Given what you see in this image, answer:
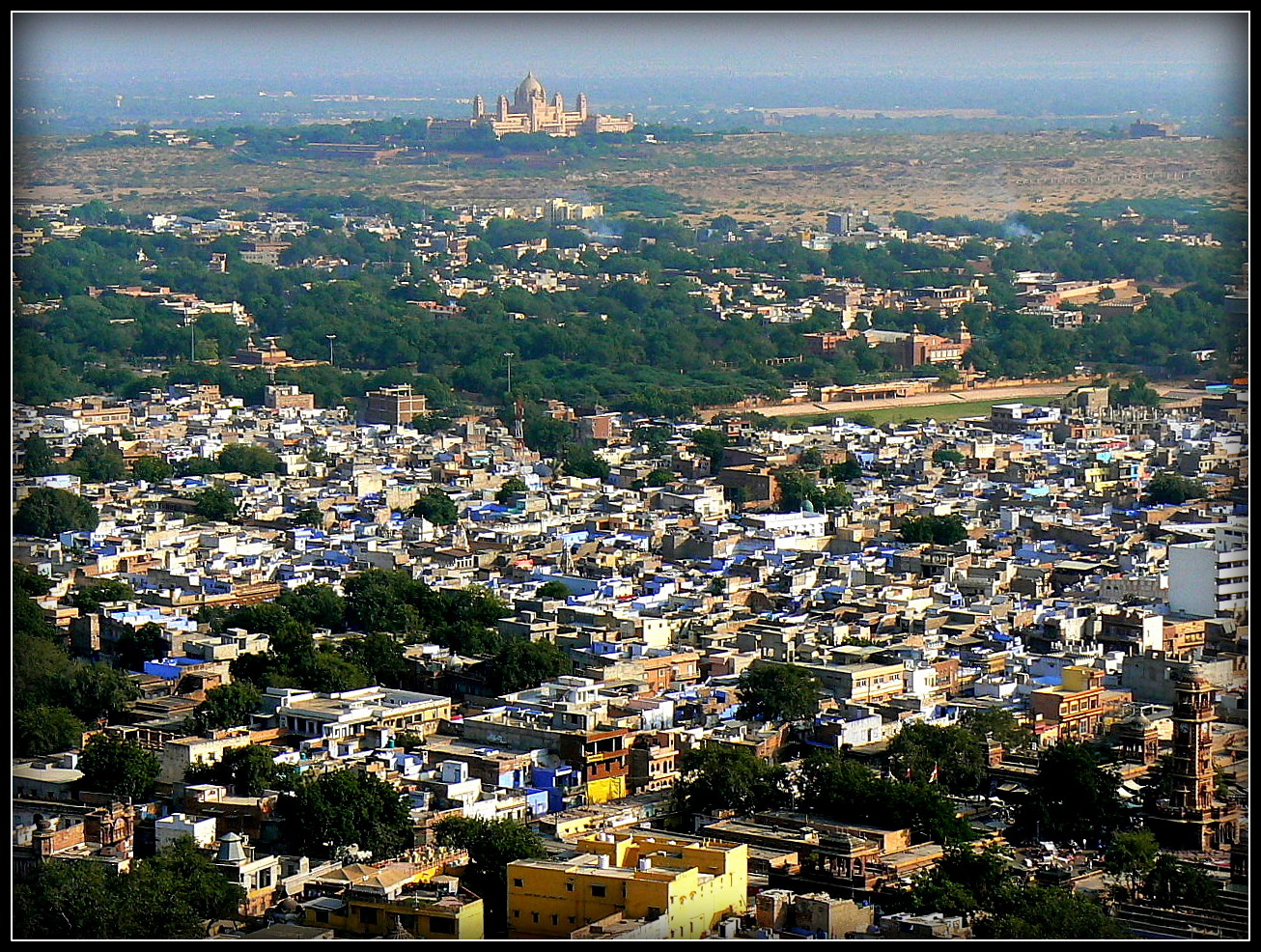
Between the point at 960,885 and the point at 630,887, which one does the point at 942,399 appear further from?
the point at 630,887

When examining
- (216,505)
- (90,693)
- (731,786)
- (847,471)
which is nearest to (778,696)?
(731,786)

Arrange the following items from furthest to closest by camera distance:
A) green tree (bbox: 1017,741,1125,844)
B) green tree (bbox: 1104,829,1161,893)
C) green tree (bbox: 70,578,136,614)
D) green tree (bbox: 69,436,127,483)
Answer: green tree (bbox: 69,436,127,483), green tree (bbox: 70,578,136,614), green tree (bbox: 1017,741,1125,844), green tree (bbox: 1104,829,1161,893)

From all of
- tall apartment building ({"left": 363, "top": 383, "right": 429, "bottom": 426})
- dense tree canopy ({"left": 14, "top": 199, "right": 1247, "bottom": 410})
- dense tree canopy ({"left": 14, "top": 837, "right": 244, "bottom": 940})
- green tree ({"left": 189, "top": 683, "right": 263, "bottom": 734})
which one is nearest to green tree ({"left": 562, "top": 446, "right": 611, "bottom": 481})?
tall apartment building ({"left": 363, "top": 383, "right": 429, "bottom": 426})

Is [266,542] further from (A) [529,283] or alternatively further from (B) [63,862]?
(A) [529,283]

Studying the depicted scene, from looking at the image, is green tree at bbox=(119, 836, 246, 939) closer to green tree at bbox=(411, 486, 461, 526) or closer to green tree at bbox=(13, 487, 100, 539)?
green tree at bbox=(13, 487, 100, 539)

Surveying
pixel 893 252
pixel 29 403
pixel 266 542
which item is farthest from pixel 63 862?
pixel 893 252

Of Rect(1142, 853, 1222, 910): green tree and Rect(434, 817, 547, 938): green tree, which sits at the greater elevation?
Rect(434, 817, 547, 938): green tree

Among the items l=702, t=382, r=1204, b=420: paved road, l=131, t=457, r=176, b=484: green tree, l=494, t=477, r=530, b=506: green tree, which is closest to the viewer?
l=494, t=477, r=530, b=506: green tree
